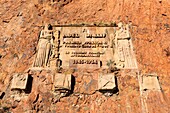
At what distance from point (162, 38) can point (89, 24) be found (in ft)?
7.05

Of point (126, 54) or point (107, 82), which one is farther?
point (126, 54)

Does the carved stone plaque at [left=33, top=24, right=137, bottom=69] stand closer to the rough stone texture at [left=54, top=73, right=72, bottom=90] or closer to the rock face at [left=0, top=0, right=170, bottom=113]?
the rock face at [left=0, top=0, right=170, bottom=113]

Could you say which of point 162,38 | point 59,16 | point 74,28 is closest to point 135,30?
point 162,38

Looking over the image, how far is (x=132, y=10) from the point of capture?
7.15m

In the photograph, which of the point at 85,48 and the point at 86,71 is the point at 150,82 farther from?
the point at 85,48

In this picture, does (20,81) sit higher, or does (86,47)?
(86,47)

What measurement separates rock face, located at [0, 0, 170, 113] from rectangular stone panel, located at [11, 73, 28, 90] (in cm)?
20

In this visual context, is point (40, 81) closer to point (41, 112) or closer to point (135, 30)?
point (41, 112)

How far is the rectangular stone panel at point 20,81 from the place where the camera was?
528 centimetres

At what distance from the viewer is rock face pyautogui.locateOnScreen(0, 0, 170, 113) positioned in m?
5.11

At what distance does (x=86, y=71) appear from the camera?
569 cm

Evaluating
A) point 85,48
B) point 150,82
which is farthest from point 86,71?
point 150,82

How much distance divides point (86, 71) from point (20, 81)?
5.38 feet

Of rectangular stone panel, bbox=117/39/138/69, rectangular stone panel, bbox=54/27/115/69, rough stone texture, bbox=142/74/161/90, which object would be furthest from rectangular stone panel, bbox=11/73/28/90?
rough stone texture, bbox=142/74/161/90
